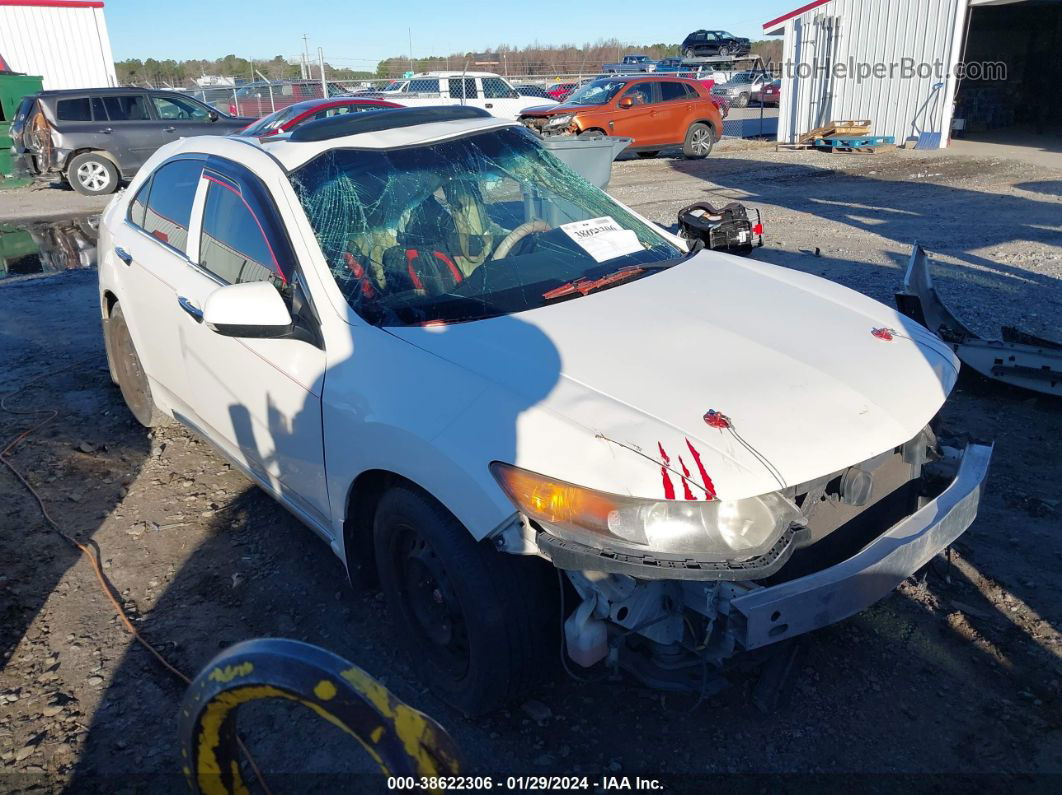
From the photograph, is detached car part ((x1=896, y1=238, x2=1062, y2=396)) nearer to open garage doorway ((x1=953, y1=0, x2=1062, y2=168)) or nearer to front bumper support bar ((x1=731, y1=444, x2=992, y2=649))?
front bumper support bar ((x1=731, y1=444, x2=992, y2=649))

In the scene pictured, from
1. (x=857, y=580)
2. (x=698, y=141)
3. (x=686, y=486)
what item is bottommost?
(x=698, y=141)

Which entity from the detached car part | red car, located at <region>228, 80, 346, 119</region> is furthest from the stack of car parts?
red car, located at <region>228, 80, 346, 119</region>

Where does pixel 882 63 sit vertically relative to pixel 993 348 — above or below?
above

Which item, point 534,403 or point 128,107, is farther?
point 128,107

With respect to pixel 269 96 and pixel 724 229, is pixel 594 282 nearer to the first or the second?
pixel 724 229

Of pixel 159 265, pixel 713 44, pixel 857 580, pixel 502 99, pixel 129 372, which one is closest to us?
pixel 857 580

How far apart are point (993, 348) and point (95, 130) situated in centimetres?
1503

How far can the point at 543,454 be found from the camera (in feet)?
7.38

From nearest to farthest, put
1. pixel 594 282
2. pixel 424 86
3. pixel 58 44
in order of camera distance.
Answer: pixel 594 282 < pixel 424 86 < pixel 58 44

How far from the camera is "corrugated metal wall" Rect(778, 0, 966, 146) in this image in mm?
17250

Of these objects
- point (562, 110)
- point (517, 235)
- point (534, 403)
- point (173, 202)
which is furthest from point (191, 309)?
point (562, 110)

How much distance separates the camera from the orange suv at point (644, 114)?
16.3 meters

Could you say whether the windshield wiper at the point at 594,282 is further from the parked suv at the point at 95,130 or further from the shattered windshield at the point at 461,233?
the parked suv at the point at 95,130

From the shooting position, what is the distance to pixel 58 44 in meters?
22.5
